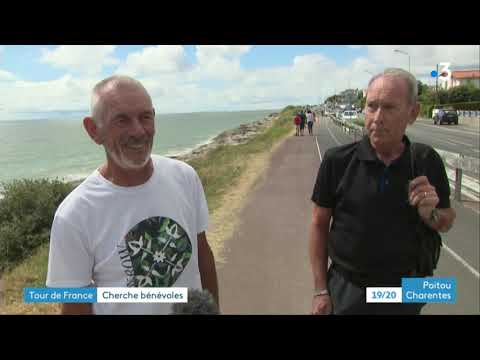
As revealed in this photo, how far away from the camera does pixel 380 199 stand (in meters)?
1.67

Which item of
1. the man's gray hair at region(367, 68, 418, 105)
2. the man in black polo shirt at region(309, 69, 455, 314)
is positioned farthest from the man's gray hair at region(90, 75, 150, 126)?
the man's gray hair at region(367, 68, 418, 105)

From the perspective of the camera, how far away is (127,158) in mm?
1565

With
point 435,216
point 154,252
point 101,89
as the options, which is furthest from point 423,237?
point 101,89

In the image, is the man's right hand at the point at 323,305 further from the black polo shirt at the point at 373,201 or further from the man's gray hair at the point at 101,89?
the man's gray hair at the point at 101,89

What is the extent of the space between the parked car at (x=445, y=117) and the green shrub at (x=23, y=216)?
30269mm

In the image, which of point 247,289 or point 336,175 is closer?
point 336,175

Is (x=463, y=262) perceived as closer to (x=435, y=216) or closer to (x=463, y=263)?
(x=463, y=263)

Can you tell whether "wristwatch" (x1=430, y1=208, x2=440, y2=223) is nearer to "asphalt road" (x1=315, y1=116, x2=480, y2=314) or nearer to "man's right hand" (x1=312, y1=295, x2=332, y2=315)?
"man's right hand" (x1=312, y1=295, x2=332, y2=315)

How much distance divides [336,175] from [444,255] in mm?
3921
